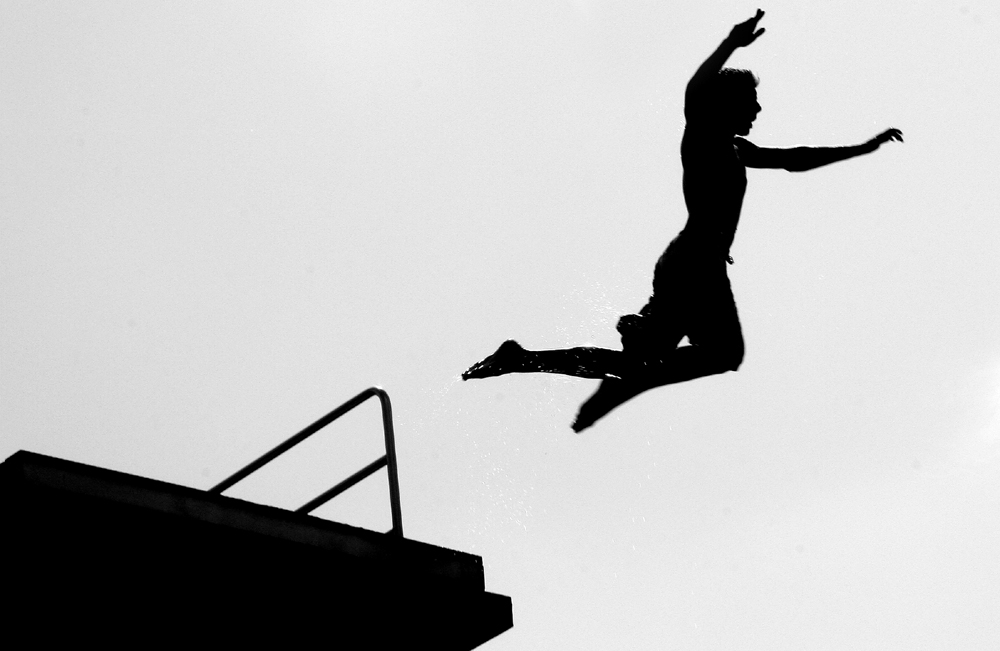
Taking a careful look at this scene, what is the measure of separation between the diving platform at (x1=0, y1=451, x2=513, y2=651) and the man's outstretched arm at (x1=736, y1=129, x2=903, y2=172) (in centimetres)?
324

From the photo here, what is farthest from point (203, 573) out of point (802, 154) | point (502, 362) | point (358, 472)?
point (802, 154)

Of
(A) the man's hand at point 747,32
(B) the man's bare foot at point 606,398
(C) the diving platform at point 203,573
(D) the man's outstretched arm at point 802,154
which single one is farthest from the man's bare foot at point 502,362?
(A) the man's hand at point 747,32

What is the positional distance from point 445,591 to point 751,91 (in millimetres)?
3736

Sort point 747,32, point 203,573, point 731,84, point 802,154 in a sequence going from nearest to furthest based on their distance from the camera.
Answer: point 203,573
point 747,32
point 731,84
point 802,154

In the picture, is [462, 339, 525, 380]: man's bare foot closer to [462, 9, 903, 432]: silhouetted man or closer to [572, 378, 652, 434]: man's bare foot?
[462, 9, 903, 432]: silhouetted man

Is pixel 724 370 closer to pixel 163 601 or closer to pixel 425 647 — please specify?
pixel 425 647

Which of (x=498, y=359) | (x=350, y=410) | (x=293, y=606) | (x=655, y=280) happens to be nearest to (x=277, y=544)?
(x=293, y=606)

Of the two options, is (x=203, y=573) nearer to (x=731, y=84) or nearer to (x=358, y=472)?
(x=358, y=472)

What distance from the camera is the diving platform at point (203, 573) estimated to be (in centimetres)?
793

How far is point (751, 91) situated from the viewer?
33.3ft

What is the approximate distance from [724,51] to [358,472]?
336 cm

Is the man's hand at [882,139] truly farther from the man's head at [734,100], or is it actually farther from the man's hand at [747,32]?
the man's hand at [747,32]

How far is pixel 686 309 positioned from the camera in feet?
34.0

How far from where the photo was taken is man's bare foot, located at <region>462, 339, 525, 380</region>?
1048 cm
